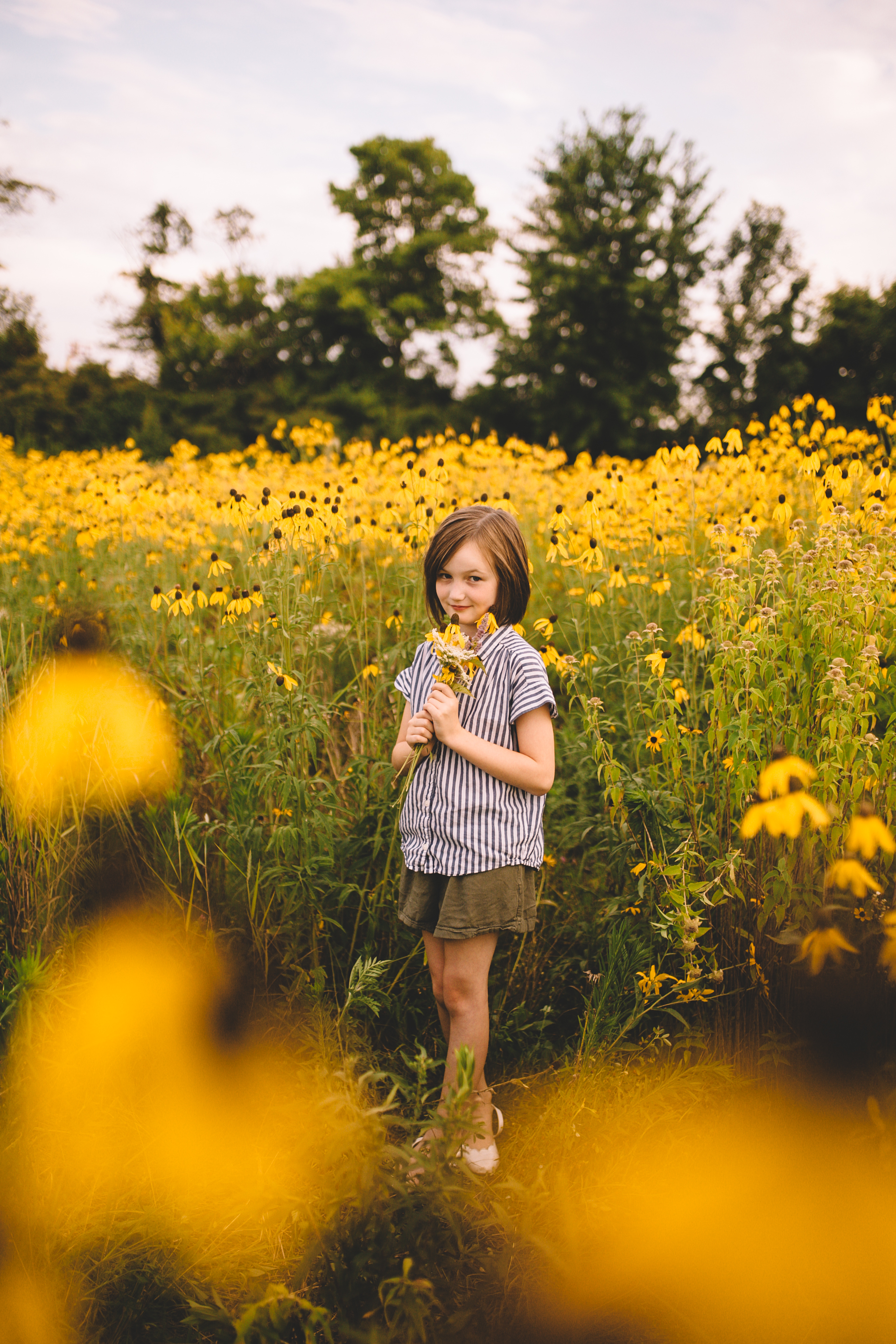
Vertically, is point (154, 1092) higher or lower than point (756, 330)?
lower

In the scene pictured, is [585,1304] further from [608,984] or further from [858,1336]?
[608,984]

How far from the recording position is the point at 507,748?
184 cm

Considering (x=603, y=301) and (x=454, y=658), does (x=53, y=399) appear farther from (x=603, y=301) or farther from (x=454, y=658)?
(x=454, y=658)

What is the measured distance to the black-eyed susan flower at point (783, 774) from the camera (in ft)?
3.64

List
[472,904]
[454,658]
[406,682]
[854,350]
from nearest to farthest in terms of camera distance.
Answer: [454,658] → [472,904] → [406,682] → [854,350]

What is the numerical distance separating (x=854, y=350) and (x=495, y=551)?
21.5 metres

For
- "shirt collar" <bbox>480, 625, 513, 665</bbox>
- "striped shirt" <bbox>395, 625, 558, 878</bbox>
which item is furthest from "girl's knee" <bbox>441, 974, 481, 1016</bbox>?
"shirt collar" <bbox>480, 625, 513, 665</bbox>

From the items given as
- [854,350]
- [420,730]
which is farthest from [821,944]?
[854,350]

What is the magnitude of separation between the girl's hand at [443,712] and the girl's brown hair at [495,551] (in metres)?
0.35

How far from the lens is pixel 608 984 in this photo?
2035mm

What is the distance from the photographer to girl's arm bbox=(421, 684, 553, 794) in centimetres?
170

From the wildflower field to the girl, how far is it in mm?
183

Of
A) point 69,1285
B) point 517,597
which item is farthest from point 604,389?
point 69,1285

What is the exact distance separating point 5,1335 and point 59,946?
3.16 feet
